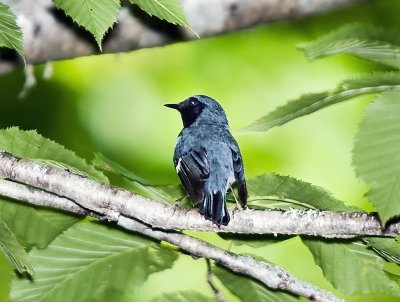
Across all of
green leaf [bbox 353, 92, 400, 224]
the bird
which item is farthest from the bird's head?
green leaf [bbox 353, 92, 400, 224]

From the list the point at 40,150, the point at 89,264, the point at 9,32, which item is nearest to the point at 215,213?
the point at 89,264

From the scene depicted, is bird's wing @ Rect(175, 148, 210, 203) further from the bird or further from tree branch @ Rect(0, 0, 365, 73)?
tree branch @ Rect(0, 0, 365, 73)

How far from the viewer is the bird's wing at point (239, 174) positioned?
7.22 feet

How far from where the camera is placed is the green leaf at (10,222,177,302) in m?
2.16

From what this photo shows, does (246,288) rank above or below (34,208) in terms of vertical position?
below

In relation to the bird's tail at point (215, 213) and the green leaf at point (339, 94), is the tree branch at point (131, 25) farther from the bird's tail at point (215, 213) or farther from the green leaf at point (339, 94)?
the green leaf at point (339, 94)

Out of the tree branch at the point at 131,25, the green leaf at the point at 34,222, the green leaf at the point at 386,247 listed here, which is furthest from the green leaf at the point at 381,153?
the tree branch at the point at 131,25

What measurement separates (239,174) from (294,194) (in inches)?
30.0

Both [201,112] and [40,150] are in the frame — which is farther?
[201,112]

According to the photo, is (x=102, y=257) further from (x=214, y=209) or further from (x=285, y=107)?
(x=285, y=107)

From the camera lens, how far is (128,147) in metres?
5.77

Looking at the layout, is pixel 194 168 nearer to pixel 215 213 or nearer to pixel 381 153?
pixel 215 213

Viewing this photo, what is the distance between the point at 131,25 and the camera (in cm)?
343

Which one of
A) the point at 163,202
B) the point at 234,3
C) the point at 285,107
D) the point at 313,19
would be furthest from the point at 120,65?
the point at 285,107
